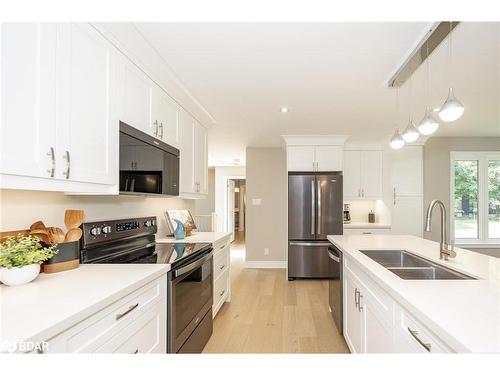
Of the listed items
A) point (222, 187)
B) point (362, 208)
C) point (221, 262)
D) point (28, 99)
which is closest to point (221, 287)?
point (221, 262)

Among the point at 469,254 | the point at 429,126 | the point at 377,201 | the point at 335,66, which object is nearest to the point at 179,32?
the point at 335,66

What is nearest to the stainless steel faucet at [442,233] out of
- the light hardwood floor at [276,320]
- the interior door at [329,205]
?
the light hardwood floor at [276,320]

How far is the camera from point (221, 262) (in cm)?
320

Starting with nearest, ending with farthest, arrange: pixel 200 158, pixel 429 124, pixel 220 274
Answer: pixel 429 124 → pixel 220 274 → pixel 200 158

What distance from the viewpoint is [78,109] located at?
54.3 inches

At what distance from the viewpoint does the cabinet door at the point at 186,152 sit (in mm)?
2880

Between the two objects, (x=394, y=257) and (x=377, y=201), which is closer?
(x=394, y=257)

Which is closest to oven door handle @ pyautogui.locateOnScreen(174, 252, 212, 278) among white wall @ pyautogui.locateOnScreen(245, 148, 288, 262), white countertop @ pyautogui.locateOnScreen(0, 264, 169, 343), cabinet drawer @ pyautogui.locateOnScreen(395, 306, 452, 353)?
white countertop @ pyautogui.locateOnScreen(0, 264, 169, 343)

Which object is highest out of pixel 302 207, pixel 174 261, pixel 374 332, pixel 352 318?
pixel 302 207

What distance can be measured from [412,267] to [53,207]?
7.92ft

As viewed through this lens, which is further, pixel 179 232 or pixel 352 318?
pixel 179 232

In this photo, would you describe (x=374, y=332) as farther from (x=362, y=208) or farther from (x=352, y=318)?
(x=362, y=208)

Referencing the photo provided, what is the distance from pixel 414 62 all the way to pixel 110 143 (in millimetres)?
2092
